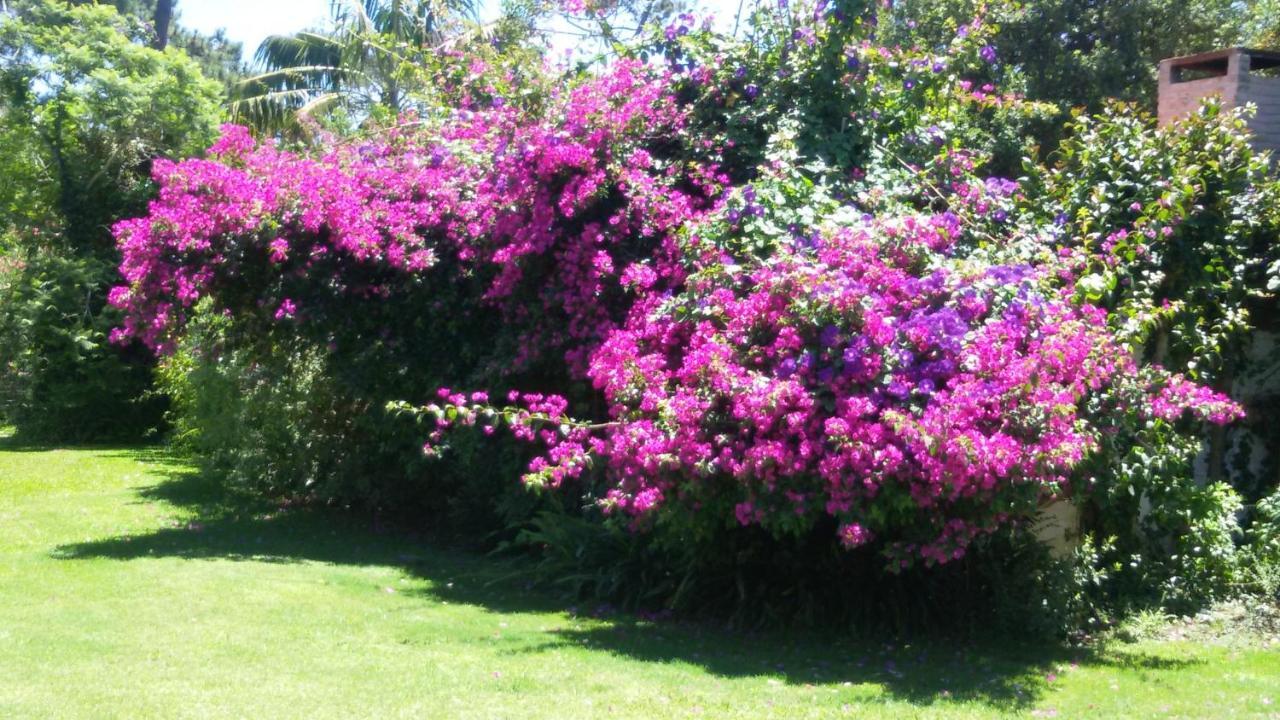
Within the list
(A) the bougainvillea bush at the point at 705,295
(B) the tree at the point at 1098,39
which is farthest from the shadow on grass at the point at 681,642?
(B) the tree at the point at 1098,39

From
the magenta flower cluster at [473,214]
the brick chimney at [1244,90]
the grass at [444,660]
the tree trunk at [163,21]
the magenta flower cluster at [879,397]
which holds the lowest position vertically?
the grass at [444,660]

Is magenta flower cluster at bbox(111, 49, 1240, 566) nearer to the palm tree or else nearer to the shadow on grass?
the shadow on grass

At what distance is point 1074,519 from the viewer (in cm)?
944

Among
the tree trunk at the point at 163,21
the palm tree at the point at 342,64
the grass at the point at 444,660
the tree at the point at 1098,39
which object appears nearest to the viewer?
the grass at the point at 444,660

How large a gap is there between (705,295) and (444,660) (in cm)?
303

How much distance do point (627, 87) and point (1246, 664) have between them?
6675 mm

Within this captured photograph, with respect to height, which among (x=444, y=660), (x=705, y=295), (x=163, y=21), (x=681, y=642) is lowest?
(x=444, y=660)

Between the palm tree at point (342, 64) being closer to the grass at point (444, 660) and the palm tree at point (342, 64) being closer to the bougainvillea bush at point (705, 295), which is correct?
the bougainvillea bush at point (705, 295)

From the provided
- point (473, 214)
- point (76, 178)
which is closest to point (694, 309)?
point (473, 214)

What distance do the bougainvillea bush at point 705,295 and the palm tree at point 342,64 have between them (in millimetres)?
6661

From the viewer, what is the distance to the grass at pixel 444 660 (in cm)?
642

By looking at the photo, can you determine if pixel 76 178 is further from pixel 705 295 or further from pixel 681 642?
pixel 681 642

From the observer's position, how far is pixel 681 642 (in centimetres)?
827

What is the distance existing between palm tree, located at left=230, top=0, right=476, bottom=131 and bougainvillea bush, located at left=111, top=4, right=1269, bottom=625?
6.66 metres
